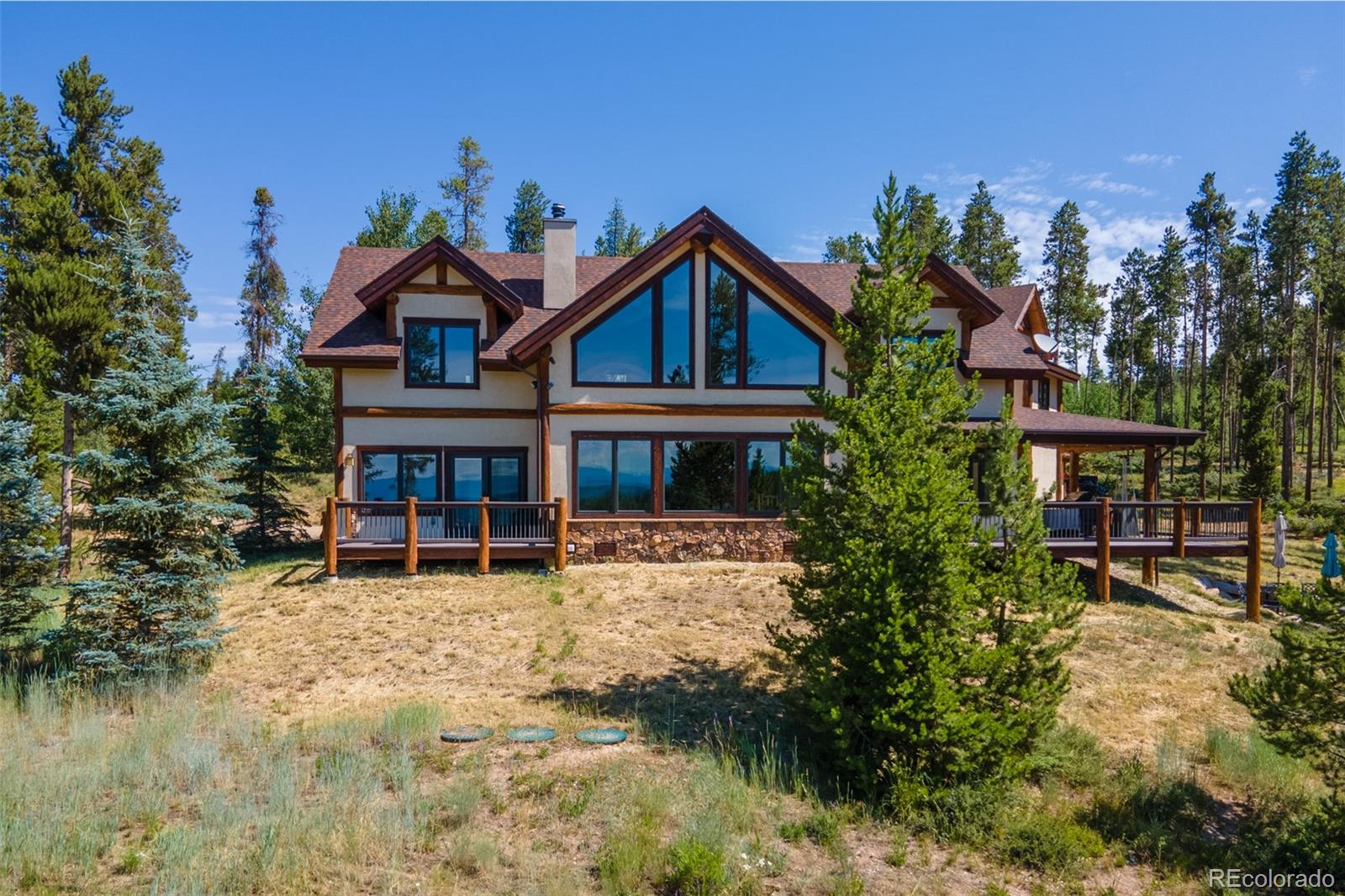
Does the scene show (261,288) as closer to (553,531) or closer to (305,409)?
(305,409)

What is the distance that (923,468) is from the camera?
25.8 ft

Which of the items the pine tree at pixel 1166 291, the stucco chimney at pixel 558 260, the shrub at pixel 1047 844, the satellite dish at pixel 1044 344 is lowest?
the shrub at pixel 1047 844

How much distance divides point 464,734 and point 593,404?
9.08 meters

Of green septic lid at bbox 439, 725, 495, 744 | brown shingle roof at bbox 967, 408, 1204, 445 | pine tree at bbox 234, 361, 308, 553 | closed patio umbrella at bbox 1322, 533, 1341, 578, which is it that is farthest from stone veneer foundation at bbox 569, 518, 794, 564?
closed patio umbrella at bbox 1322, 533, 1341, 578

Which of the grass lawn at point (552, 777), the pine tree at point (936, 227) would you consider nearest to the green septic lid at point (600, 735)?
the grass lawn at point (552, 777)

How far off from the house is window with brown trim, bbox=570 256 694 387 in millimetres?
39

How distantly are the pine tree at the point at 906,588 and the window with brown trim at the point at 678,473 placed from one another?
26.3ft

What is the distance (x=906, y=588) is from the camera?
7.68m

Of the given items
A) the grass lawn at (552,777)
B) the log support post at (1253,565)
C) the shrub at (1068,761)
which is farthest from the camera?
the log support post at (1253,565)

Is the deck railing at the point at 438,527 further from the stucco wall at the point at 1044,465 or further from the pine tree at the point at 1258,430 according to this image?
the pine tree at the point at 1258,430

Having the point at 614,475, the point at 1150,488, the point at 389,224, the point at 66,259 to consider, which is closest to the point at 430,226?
the point at 389,224

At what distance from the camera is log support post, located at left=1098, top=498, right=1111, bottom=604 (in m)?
15.8

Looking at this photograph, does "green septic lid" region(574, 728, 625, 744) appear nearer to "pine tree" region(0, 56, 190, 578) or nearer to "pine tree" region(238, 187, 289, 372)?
"pine tree" region(0, 56, 190, 578)

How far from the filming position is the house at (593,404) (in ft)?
52.6
